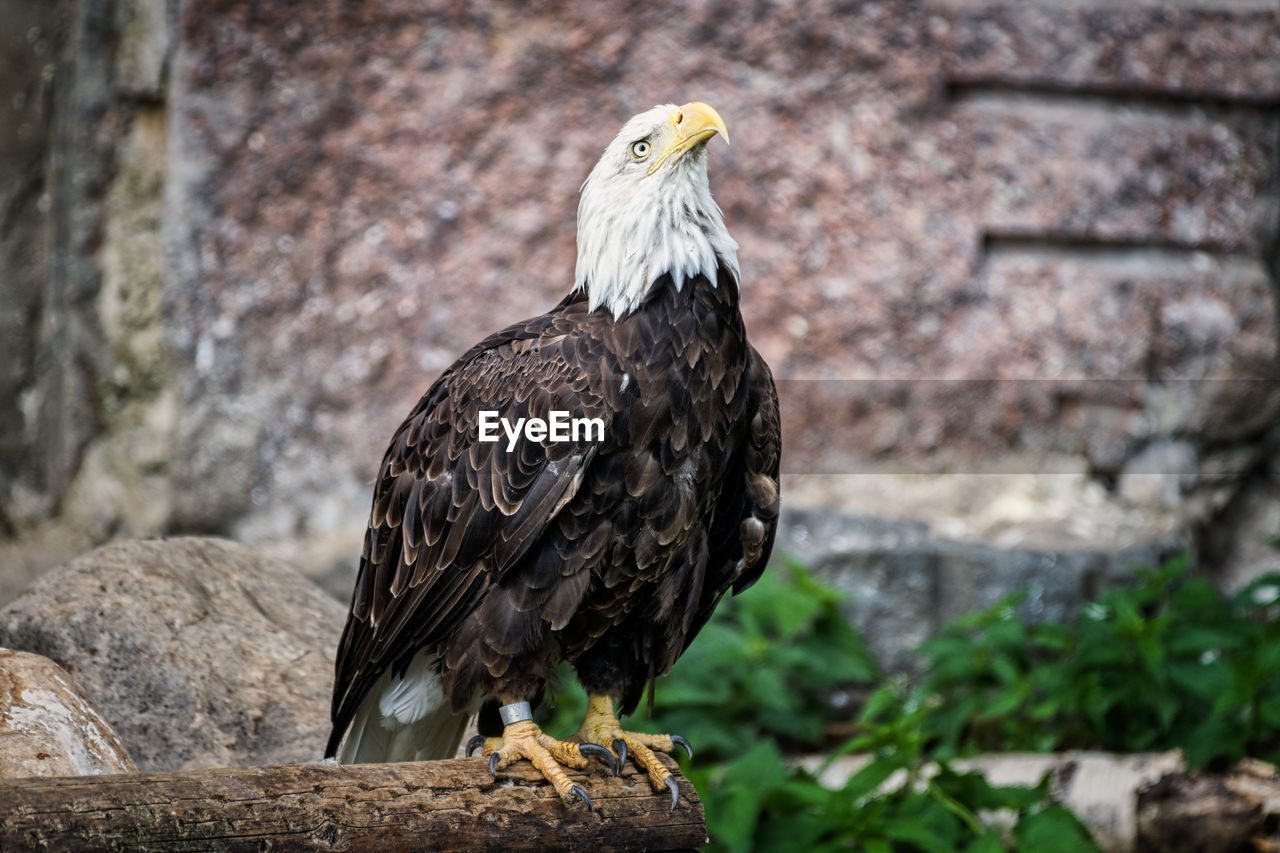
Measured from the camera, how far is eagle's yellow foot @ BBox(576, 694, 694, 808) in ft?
8.21

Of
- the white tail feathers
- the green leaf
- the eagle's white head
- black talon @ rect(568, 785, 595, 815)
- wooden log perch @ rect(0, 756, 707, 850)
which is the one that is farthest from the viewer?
the green leaf

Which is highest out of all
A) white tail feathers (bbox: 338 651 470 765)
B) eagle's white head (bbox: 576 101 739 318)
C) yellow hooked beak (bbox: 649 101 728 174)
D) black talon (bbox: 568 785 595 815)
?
yellow hooked beak (bbox: 649 101 728 174)

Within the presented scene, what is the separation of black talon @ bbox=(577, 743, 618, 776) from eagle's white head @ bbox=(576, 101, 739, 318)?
857 millimetres

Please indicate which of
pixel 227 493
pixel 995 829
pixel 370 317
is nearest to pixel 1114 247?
pixel 995 829

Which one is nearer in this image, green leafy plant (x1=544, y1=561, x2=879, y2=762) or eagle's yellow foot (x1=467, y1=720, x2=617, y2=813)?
eagle's yellow foot (x1=467, y1=720, x2=617, y2=813)

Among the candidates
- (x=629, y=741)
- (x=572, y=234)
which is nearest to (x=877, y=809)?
(x=629, y=741)

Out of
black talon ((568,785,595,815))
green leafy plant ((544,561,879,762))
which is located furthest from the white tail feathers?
green leafy plant ((544,561,879,762))

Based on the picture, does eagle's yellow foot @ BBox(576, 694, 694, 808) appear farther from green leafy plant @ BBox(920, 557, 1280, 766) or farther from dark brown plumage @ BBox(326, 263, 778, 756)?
green leafy plant @ BBox(920, 557, 1280, 766)

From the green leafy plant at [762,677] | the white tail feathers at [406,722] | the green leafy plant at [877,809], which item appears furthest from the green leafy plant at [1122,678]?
the white tail feathers at [406,722]

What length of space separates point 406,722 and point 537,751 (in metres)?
0.53

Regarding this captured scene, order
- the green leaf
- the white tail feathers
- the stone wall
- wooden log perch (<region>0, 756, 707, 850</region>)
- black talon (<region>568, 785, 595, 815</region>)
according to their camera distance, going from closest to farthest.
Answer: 1. wooden log perch (<region>0, 756, 707, 850</region>)
2. black talon (<region>568, 785, 595, 815</region>)
3. the white tail feathers
4. the green leaf
5. the stone wall

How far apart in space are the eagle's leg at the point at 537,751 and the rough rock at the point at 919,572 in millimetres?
1765

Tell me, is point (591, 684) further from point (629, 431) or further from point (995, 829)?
point (995, 829)

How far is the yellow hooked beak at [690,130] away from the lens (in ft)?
8.45
